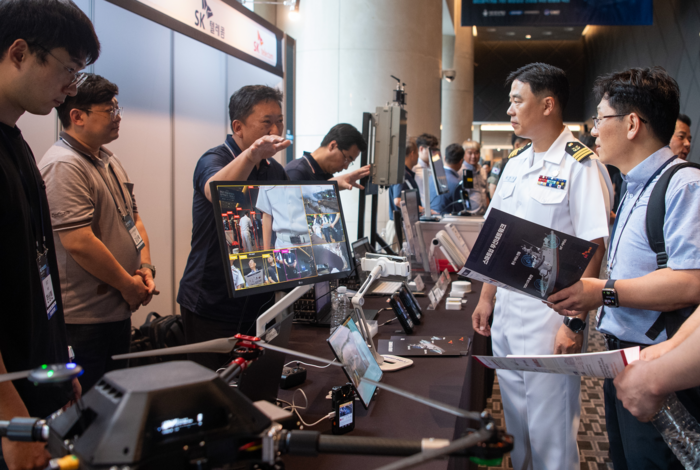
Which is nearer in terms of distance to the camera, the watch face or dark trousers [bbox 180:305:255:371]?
the watch face

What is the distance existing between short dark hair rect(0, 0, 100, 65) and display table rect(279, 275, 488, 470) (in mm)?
1046

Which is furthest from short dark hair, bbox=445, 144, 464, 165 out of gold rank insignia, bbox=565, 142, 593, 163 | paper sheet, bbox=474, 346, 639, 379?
paper sheet, bbox=474, 346, 639, 379

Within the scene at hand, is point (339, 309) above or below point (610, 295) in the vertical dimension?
below

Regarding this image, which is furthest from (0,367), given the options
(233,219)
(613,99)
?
(613,99)

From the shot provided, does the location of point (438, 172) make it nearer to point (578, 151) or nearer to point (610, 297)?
point (578, 151)

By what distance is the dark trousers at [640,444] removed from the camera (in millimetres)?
1289

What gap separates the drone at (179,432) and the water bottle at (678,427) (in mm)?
888

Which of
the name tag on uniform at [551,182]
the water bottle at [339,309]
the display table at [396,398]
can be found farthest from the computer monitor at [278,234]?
the name tag on uniform at [551,182]

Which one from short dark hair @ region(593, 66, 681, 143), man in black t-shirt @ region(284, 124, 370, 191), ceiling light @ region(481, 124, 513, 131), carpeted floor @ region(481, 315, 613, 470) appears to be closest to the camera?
short dark hair @ region(593, 66, 681, 143)

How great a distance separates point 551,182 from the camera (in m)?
1.93

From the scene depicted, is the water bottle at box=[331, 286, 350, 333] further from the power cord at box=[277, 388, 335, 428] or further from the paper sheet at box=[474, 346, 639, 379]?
the paper sheet at box=[474, 346, 639, 379]

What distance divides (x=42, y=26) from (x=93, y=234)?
1.02 meters

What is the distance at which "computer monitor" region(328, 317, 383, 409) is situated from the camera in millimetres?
1286

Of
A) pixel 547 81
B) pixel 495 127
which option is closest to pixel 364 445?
pixel 547 81
